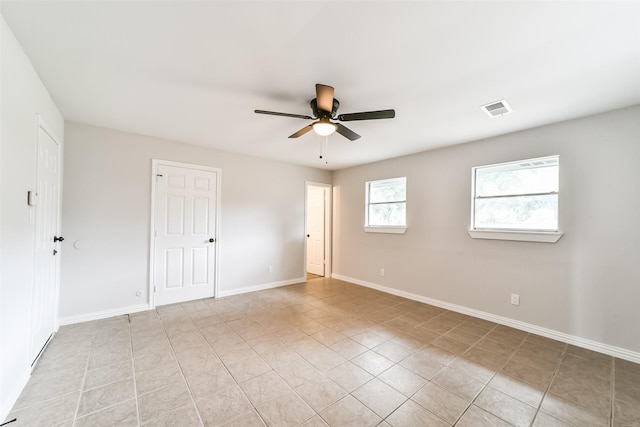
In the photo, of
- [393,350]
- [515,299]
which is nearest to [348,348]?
[393,350]

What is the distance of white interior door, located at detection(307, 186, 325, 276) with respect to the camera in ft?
19.3

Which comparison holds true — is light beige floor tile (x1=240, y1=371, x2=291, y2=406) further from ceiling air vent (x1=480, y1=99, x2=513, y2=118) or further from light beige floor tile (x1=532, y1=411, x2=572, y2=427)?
ceiling air vent (x1=480, y1=99, x2=513, y2=118)

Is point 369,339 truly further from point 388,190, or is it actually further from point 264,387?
point 388,190

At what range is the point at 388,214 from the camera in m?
4.79

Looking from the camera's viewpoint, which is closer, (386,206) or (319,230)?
(386,206)

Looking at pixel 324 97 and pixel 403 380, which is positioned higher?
pixel 324 97

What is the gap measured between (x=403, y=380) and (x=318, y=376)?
70 centimetres

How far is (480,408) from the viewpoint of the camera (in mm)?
1796

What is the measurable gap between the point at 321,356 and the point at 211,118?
9.28 ft

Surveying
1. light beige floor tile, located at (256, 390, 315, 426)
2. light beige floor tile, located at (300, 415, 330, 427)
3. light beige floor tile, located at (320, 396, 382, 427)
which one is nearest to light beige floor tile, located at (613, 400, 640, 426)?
light beige floor tile, located at (320, 396, 382, 427)

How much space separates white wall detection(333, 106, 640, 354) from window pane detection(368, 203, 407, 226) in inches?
9.2

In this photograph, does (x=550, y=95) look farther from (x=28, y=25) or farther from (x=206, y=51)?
(x=28, y=25)

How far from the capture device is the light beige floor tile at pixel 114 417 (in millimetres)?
1613

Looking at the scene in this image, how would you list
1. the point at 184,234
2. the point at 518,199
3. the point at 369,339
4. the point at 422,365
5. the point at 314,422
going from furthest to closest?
1. the point at 184,234
2. the point at 518,199
3. the point at 369,339
4. the point at 422,365
5. the point at 314,422
